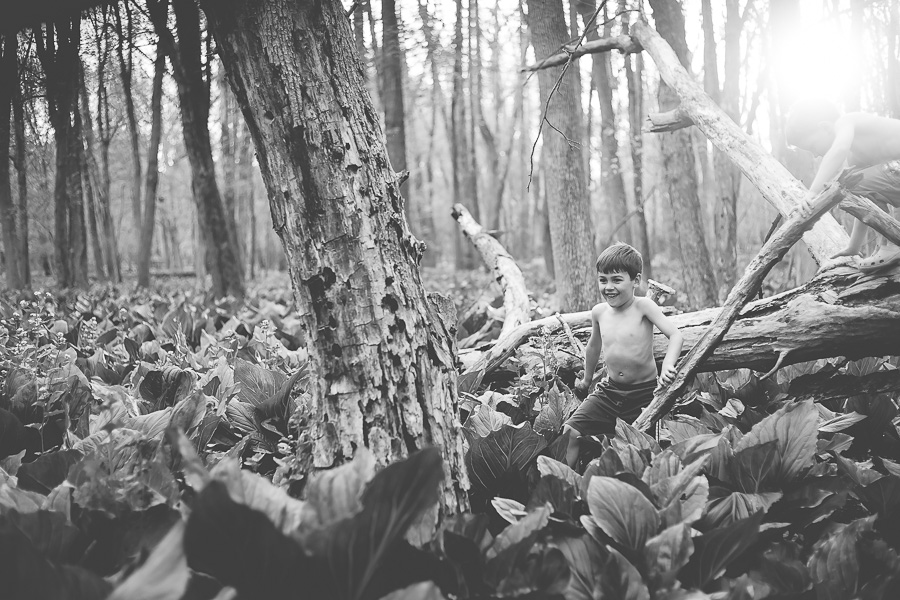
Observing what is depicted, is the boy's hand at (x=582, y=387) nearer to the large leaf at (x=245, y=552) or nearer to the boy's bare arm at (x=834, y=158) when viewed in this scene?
the boy's bare arm at (x=834, y=158)

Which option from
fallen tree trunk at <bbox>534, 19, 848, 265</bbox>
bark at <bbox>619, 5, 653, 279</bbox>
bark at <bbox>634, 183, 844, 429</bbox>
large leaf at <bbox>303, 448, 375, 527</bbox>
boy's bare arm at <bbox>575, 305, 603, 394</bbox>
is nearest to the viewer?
large leaf at <bbox>303, 448, 375, 527</bbox>

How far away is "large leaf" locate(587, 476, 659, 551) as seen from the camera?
1.71m

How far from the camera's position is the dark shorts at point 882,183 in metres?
3.47

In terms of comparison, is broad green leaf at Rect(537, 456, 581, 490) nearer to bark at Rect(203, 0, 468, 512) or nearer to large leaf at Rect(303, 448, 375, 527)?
bark at Rect(203, 0, 468, 512)

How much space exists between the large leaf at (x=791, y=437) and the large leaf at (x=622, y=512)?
24.1 inches

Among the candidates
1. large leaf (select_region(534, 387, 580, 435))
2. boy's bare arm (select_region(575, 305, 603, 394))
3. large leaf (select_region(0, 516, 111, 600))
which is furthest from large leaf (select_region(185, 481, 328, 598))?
boy's bare arm (select_region(575, 305, 603, 394))

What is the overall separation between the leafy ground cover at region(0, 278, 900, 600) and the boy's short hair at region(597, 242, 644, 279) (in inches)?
30.4

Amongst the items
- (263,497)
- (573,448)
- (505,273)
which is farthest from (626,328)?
(505,273)

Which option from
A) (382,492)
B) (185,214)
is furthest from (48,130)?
(185,214)

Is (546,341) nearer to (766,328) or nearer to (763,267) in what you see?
(766,328)

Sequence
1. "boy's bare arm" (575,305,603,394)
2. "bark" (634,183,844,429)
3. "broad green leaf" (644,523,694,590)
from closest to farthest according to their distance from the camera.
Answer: "broad green leaf" (644,523,694,590), "bark" (634,183,844,429), "boy's bare arm" (575,305,603,394)

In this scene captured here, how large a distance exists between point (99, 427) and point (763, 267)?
295 centimetres

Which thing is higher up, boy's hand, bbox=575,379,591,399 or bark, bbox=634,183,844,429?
bark, bbox=634,183,844,429

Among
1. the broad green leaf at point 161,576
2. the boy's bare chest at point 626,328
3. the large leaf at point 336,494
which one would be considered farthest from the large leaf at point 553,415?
the broad green leaf at point 161,576
